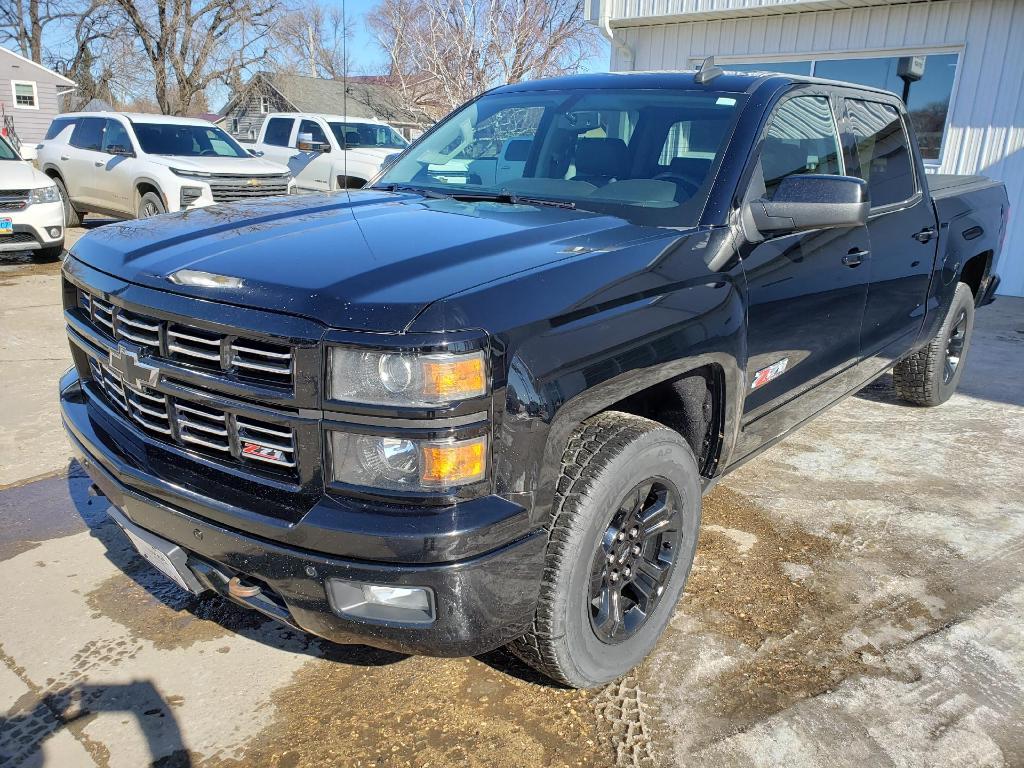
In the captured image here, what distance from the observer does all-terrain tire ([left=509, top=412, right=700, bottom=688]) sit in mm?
2156

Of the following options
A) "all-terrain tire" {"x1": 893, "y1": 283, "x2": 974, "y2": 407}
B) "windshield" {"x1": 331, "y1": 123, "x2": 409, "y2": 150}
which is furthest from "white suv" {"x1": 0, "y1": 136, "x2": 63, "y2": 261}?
"all-terrain tire" {"x1": 893, "y1": 283, "x2": 974, "y2": 407}

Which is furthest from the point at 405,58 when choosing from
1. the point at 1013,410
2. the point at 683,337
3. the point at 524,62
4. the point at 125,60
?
Result: the point at 683,337

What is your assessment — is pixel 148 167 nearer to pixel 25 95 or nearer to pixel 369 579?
pixel 369 579

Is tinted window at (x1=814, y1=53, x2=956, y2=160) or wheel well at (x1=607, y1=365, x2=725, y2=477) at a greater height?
tinted window at (x1=814, y1=53, x2=956, y2=160)

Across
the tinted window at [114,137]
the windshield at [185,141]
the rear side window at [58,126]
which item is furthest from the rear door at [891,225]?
the rear side window at [58,126]

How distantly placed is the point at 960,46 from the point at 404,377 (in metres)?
9.56

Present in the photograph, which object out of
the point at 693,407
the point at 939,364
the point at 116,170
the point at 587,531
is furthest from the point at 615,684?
the point at 116,170

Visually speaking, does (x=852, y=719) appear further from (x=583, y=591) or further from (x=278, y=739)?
(x=278, y=739)

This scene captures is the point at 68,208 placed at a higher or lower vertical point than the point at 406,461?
lower

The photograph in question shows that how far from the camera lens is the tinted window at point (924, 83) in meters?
9.24

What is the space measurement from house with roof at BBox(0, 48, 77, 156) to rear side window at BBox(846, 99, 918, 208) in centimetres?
3846

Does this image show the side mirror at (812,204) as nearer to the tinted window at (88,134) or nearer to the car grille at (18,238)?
the car grille at (18,238)

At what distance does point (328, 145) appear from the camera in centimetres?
1167

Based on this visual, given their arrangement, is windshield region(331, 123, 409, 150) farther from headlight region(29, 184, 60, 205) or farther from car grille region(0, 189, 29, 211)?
car grille region(0, 189, 29, 211)
